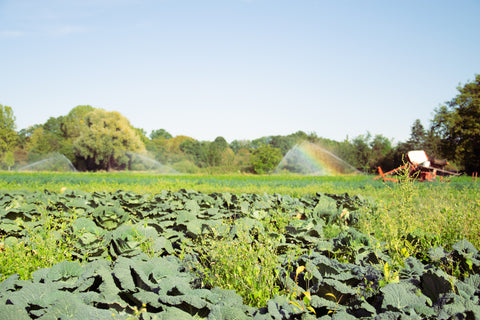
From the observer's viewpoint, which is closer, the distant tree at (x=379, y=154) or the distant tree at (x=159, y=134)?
the distant tree at (x=379, y=154)

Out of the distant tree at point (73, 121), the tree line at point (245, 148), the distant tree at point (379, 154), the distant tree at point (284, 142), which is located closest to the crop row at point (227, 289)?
the tree line at point (245, 148)

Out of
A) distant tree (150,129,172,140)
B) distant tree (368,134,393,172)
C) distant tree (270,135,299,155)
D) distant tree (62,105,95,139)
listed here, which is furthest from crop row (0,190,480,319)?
distant tree (150,129,172,140)

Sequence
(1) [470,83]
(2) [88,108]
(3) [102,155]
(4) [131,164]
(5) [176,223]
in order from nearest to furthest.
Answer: (5) [176,223], (1) [470,83], (3) [102,155], (4) [131,164], (2) [88,108]

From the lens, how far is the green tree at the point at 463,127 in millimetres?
31406

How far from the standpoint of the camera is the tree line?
106ft

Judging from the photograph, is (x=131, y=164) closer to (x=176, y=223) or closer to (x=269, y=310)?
(x=176, y=223)

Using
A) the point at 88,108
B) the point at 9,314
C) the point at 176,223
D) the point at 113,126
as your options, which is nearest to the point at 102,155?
the point at 113,126

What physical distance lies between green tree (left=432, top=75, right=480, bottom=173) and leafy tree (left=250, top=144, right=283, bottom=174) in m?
16.0

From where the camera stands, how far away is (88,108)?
62500 millimetres

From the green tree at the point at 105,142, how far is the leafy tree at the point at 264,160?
1610 cm

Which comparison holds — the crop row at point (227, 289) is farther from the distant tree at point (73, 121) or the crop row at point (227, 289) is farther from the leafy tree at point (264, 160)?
the distant tree at point (73, 121)

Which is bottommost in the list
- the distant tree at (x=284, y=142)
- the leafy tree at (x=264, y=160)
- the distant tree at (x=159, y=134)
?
the leafy tree at (x=264, y=160)

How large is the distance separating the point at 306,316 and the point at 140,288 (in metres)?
1.25

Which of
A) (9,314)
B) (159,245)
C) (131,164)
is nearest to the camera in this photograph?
(9,314)
